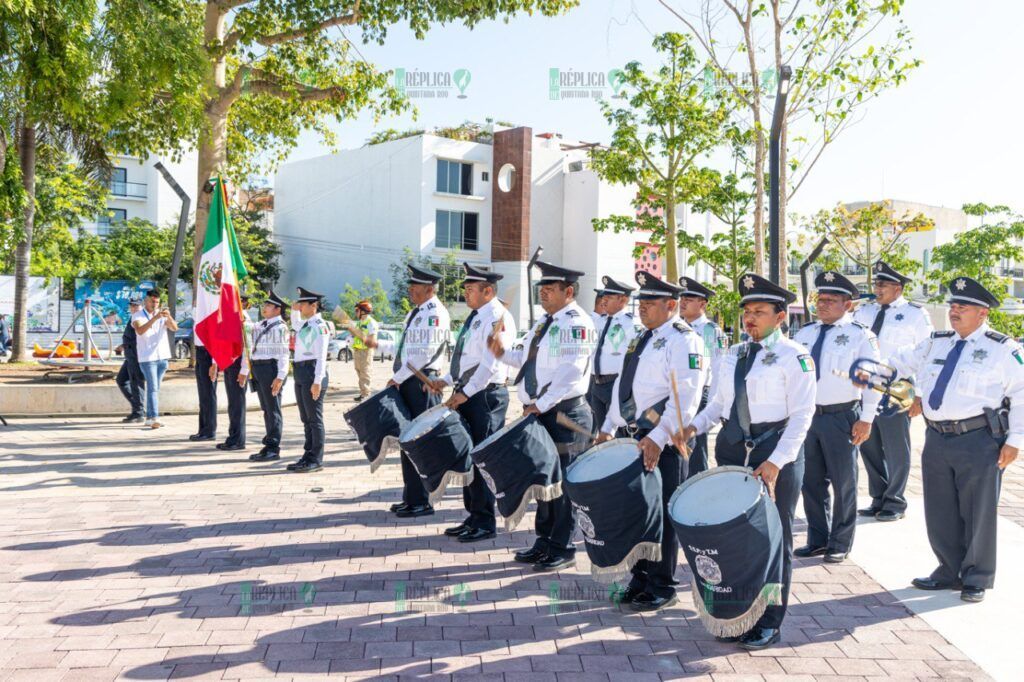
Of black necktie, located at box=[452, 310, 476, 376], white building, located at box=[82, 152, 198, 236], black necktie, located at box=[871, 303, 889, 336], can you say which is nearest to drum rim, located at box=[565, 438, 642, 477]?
black necktie, located at box=[452, 310, 476, 376]

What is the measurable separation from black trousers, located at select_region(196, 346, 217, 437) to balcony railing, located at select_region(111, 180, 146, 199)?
38833 millimetres

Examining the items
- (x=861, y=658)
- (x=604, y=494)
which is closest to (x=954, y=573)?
(x=861, y=658)

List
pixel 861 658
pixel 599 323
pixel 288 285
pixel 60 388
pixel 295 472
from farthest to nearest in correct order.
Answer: pixel 288 285
pixel 60 388
pixel 599 323
pixel 295 472
pixel 861 658

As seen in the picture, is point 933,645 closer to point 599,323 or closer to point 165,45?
point 599,323

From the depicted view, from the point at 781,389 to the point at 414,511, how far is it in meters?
3.69

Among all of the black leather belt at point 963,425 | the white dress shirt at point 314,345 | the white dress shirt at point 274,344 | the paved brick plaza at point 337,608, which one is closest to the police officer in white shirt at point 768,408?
the paved brick plaza at point 337,608

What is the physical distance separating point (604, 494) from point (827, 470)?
2.24 meters

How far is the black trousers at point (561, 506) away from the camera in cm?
602

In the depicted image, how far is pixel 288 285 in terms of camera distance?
49.0 m

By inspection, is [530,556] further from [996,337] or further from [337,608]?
[996,337]

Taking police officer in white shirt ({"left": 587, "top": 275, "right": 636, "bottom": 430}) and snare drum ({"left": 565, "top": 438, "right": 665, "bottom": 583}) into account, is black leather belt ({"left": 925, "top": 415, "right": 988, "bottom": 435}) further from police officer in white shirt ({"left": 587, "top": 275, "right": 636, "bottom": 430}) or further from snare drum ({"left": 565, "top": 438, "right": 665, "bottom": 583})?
police officer in white shirt ({"left": 587, "top": 275, "right": 636, "bottom": 430})

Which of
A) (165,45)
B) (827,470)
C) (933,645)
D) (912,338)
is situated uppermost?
(165,45)

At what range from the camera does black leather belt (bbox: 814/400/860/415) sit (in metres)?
6.29

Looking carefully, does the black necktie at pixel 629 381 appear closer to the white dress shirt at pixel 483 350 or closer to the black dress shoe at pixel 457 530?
the white dress shirt at pixel 483 350
